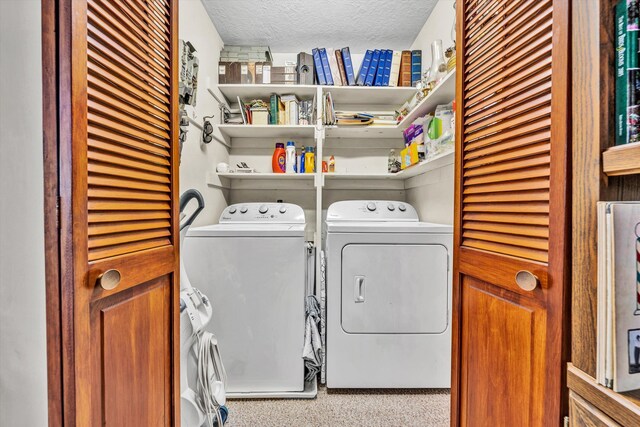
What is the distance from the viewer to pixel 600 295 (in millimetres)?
545

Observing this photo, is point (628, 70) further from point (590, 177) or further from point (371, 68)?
point (371, 68)

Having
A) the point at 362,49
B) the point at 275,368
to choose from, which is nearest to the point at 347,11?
the point at 362,49

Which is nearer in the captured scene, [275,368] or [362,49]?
[275,368]

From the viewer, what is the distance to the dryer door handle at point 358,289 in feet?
5.89

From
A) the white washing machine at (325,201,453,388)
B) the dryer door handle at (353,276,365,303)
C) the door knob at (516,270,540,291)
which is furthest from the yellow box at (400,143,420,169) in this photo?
the door knob at (516,270,540,291)

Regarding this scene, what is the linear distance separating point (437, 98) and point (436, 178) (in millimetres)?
569

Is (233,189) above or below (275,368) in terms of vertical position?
above

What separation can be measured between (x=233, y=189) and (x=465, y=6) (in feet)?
7.52

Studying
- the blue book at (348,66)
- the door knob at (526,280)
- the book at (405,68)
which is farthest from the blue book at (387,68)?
the door knob at (526,280)

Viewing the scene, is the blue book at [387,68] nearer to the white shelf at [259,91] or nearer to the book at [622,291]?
the white shelf at [259,91]

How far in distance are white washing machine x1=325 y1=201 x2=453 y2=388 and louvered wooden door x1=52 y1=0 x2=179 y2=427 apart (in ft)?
3.27

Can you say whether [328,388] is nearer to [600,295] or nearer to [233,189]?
[600,295]

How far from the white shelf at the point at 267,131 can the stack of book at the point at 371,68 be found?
42 centimetres

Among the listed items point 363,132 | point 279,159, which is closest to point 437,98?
point 363,132
